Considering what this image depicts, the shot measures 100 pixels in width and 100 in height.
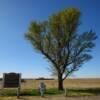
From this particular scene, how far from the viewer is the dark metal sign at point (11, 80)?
124 feet

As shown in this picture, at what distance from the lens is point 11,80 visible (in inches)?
1491

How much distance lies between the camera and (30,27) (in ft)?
159

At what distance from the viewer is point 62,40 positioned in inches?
1861

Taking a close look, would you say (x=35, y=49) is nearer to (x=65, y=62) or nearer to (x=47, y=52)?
(x=47, y=52)

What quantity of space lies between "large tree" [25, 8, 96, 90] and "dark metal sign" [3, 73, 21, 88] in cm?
1024

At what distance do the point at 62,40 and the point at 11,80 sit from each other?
1257cm

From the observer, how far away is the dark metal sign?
37656 millimetres

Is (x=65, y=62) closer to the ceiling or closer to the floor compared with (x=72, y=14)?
closer to the floor

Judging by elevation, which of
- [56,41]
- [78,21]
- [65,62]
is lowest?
[65,62]

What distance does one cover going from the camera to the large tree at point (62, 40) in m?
47.4

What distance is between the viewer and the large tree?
155 ft

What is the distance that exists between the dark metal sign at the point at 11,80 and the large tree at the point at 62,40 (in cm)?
1024

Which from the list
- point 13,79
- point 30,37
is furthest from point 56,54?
point 13,79

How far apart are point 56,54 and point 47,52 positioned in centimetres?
140
